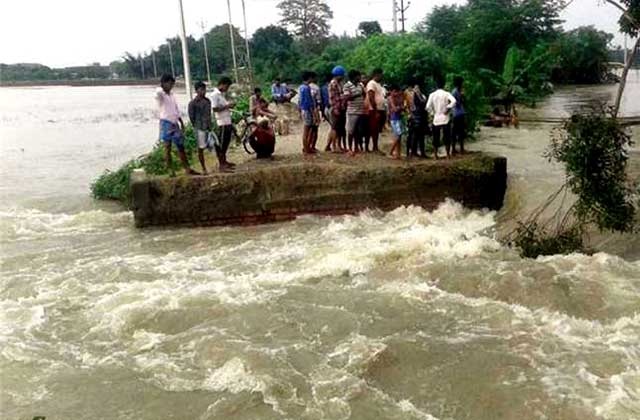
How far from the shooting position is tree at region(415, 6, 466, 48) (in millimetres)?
41656

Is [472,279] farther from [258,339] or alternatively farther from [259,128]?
[259,128]

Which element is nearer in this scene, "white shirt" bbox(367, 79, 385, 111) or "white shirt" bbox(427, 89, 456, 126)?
"white shirt" bbox(427, 89, 456, 126)

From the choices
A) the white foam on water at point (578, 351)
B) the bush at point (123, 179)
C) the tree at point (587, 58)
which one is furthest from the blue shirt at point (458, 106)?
the tree at point (587, 58)

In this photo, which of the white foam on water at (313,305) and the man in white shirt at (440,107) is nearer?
the white foam on water at (313,305)

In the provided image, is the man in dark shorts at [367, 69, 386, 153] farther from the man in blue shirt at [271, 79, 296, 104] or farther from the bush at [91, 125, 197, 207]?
the man in blue shirt at [271, 79, 296, 104]

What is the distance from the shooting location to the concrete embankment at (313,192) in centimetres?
1047

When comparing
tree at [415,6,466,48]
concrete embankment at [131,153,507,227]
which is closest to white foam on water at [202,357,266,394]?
concrete embankment at [131,153,507,227]

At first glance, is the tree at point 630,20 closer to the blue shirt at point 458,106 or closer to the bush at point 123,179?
the blue shirt at point 458,106

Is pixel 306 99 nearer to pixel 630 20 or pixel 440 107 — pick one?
pixel 440 107

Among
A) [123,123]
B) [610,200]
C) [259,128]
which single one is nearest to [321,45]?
[123,123]

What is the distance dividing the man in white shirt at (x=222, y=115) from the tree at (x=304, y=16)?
65.4 metres

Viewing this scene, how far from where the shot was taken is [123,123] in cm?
3591

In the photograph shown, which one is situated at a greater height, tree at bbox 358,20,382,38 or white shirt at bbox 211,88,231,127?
tree at bbox 358,20,382,38

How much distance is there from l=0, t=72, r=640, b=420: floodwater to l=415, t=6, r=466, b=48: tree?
32.9 meters
